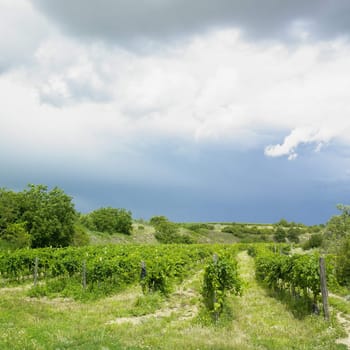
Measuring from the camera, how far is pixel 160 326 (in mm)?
12094

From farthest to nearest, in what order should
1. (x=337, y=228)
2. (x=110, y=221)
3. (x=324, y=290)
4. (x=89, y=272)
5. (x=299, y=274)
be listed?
1. (x=110, y=221)
2. (x=337, y=228)
3. (x=89, y=272)
4. (x=299, y=274)
5. (x=324, y=290)

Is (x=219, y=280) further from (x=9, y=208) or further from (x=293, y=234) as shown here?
(x=293, y=234)

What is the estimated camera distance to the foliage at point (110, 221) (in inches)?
2938

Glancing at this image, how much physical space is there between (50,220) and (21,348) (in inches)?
1540

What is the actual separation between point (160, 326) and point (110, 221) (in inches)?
2521

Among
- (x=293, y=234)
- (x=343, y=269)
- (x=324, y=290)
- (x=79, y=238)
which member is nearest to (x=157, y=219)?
(x=293, y=234)

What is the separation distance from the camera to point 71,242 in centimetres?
5056

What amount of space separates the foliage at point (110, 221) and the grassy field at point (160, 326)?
190ft

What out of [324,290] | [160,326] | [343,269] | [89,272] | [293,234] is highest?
[293,234]

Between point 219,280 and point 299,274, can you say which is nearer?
point 219,280

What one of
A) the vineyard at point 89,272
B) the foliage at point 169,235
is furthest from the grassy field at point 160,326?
the foliage at point 169,235

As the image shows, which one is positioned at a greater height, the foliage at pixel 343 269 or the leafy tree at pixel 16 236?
the leafy tree at pixel 16 236

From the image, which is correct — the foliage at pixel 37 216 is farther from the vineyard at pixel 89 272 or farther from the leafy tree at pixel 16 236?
the vineyard at pixel 89 272

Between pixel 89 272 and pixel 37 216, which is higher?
pixel 37 216
